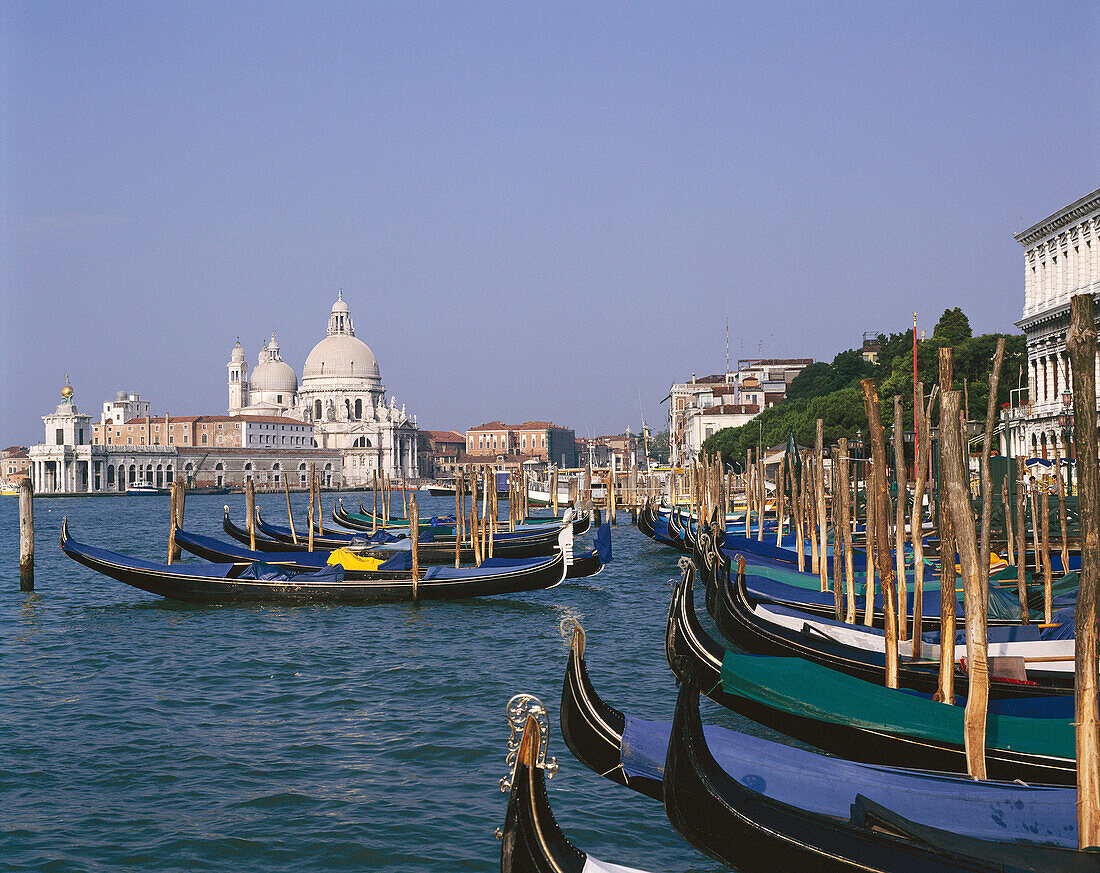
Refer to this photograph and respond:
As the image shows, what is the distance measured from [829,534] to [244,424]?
70989 millimetres

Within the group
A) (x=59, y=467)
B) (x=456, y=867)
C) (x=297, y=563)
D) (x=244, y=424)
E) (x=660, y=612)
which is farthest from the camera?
(x=244, y=424)

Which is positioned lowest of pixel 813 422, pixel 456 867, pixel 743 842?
pixel 456 867

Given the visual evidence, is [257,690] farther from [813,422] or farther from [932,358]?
[813,422]

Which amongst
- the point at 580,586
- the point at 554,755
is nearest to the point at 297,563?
the point at 580,586

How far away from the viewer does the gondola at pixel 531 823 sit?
138 inches

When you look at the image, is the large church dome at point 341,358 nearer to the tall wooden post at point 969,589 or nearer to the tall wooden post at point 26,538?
the tall wooden post at point 26,538

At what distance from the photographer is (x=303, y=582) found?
12.8m

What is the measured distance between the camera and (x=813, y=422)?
103ft

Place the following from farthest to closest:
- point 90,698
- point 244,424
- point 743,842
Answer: point 244,424 < point 90,698 < point 743,842

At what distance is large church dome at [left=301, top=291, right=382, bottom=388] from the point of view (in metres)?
95.8

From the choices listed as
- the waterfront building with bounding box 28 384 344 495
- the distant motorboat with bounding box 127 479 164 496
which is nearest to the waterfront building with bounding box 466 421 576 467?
the waterfront building with bounding box 28 384 344 495

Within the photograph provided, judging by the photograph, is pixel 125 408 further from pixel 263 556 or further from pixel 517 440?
pixel 263 556

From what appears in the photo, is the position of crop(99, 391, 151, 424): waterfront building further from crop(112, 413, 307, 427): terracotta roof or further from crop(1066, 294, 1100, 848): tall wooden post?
crop(1066, 294, 1100, 848): tall wooden post

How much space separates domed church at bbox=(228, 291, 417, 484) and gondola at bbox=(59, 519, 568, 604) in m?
76.5
